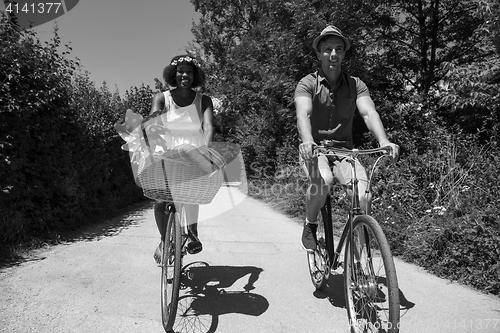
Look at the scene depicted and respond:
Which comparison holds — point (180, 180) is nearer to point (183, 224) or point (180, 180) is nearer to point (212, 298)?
point (183, 224)

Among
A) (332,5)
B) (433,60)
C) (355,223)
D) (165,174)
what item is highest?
(332,5)

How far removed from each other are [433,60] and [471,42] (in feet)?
3.30

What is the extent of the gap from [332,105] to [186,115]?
134 cm

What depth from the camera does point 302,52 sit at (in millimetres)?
9672

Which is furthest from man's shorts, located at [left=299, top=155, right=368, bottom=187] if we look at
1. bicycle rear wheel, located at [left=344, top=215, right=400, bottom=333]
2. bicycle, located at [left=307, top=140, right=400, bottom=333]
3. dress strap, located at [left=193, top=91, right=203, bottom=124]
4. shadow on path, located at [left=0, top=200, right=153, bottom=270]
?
shadow on path, located at [left=0, top=200, right=153, bottom=270]

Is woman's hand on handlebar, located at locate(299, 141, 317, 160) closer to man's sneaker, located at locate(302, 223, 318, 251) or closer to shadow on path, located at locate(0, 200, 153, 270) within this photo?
man's sneaker, located at locate(302, 223, 318, 251)

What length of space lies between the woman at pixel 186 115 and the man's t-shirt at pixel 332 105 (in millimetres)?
910

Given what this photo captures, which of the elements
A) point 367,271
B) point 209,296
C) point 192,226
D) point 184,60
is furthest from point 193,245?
point 184,60

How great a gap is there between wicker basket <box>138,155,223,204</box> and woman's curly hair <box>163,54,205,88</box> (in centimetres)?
113

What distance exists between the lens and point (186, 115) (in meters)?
3.33

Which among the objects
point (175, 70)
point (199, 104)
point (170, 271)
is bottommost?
point (170, 271)

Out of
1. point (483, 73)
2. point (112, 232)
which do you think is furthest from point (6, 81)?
point (483, 73)

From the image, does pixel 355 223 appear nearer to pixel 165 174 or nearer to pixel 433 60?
pixel 165 174

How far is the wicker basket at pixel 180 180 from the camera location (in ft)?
8.87
